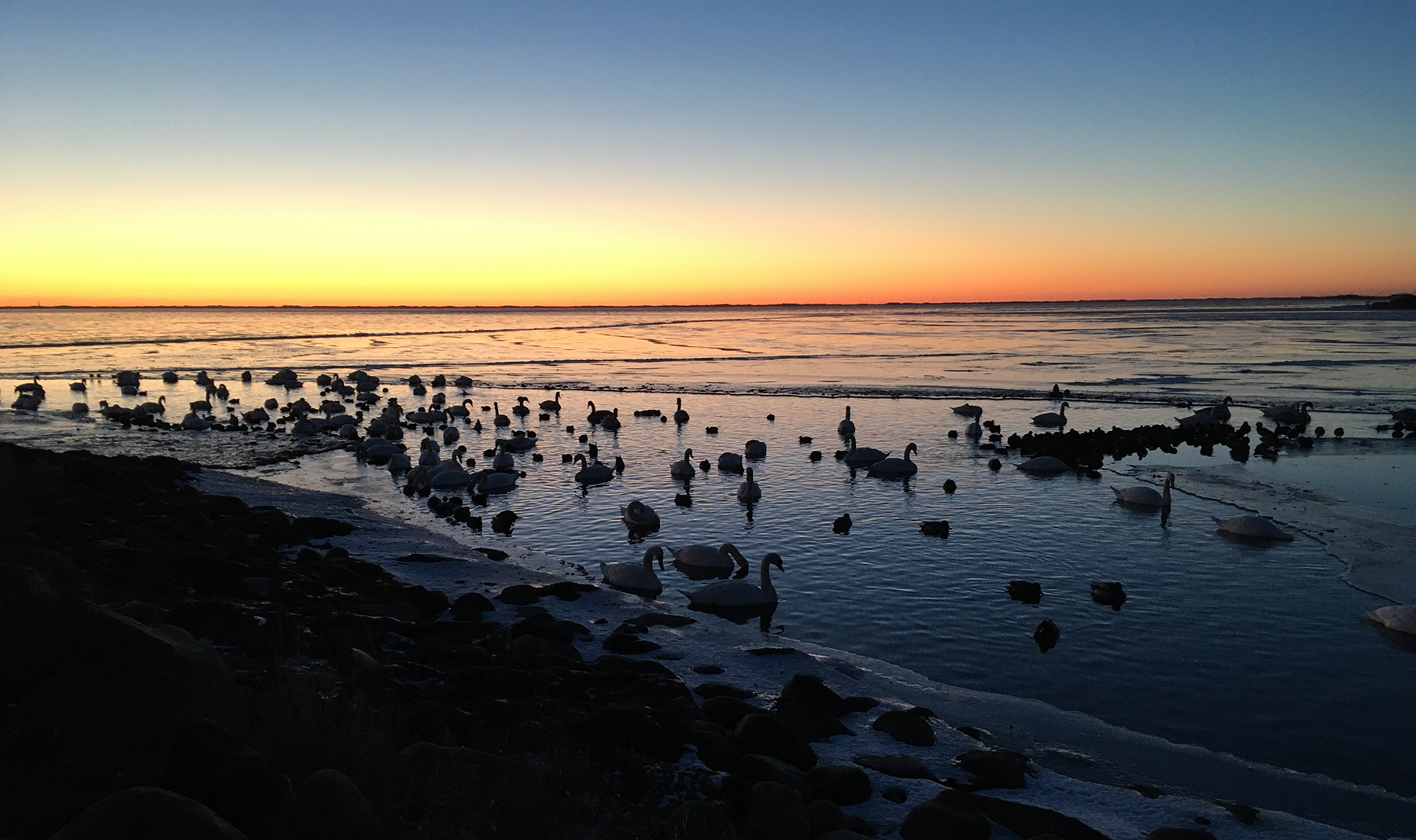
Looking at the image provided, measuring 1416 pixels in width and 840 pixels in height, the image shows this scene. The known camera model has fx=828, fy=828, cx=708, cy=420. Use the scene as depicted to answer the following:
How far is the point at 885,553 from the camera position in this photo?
14.4 m

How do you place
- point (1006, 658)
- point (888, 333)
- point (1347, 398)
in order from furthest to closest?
point (888, 333), point (1347, 398), point (1006, 658)

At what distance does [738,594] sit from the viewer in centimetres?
1188

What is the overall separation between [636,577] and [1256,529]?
11.3m

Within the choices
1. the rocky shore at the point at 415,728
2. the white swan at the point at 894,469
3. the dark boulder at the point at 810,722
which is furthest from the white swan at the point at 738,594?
the white swan at the point at 894,469

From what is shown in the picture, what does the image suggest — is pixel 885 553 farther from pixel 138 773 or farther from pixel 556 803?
pixel 138 773

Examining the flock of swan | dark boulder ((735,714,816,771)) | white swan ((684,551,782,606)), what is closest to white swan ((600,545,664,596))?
the flock of swan

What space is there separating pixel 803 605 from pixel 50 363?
70138 millimetres

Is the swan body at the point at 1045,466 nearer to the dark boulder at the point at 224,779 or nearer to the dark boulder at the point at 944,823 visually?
the dark boulder at the point at 944,823

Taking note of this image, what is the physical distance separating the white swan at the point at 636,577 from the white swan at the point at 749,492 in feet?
17.8

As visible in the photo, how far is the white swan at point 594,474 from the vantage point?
67.8 ft

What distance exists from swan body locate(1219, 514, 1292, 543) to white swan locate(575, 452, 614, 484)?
44.3 feet

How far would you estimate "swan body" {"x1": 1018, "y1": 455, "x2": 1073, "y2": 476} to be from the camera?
21500 mm

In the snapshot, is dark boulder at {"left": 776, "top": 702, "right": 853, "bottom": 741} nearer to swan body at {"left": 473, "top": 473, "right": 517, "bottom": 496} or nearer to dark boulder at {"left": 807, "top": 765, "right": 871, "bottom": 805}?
dark boulder at {"left": 807, "top": 765, "right": 871, "bottom": 805}

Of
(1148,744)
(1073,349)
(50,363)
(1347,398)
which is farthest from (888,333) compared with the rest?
(1148,744)
